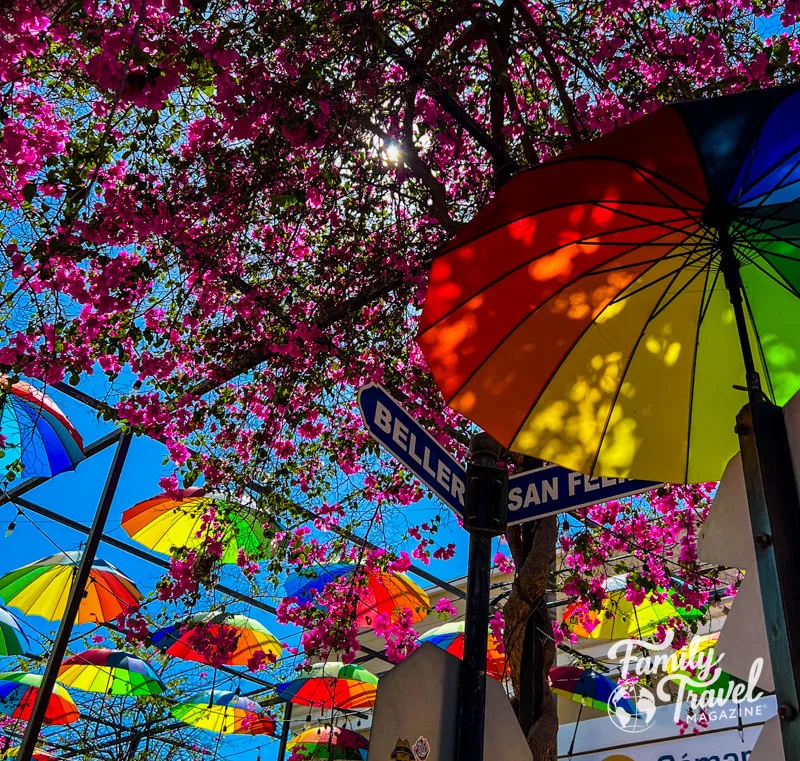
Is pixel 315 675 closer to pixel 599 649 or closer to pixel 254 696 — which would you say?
pixel 599 649

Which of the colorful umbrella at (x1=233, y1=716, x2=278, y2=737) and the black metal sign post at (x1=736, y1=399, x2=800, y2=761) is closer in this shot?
the black metal sign post at (x1=736, y1=399, x2=800, y2=761)

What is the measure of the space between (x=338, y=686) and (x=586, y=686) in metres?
4.16

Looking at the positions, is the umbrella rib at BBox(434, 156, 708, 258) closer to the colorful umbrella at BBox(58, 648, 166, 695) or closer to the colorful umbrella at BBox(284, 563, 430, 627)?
the colorful umbrella at BBox(284, 563, 430, 627)

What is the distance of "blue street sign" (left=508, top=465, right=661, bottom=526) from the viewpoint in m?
2.35

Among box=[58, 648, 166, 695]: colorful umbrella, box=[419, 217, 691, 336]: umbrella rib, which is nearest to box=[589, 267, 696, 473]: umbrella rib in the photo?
box=[419, 217, 691, 336]: umbrella rib

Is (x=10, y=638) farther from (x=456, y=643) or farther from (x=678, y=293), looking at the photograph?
(x=678, y=293)

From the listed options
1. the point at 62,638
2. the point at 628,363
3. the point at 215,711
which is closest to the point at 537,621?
the point at 628,363

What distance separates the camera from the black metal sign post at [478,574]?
1.72m

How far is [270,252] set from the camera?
5.70 metres

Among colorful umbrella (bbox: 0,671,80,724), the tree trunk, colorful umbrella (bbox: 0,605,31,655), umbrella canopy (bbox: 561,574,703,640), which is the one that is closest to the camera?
the tree trunk

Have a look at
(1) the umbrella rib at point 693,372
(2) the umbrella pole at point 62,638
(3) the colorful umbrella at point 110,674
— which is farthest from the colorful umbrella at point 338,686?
(1) the umbrella rib at point 693,372

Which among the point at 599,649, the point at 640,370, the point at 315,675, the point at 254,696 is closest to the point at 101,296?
the point at 640,370

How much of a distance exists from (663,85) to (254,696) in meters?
15.9

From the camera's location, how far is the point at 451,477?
7.55ft
